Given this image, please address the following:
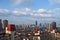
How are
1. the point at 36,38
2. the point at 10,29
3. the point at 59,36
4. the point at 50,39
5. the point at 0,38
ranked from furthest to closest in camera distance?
1. the point at 59,36
2. the point at 50,39
3. the point at 0,38
4. the point at 36,38
5. the point at 10,29

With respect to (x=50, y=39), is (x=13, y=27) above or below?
above

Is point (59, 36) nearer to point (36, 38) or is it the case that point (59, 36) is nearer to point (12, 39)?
point (36, 38)

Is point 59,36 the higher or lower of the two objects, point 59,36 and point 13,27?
the lower

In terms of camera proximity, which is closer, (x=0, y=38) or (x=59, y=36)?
(x=0, y=38)

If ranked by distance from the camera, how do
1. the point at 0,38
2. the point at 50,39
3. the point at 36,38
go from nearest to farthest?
1. the point at 36,38
2. the point at 0,38
3. the point at 50,39

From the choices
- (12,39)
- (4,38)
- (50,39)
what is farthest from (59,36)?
(12,39)

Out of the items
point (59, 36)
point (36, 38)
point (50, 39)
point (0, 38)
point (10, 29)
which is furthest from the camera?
point (59, 36)

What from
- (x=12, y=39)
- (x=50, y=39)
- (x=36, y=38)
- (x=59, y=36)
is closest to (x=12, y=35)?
(x=12, y=39)

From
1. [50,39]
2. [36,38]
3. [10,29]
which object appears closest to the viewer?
[10,29]

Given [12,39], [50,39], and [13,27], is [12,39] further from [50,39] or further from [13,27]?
[50,39]
